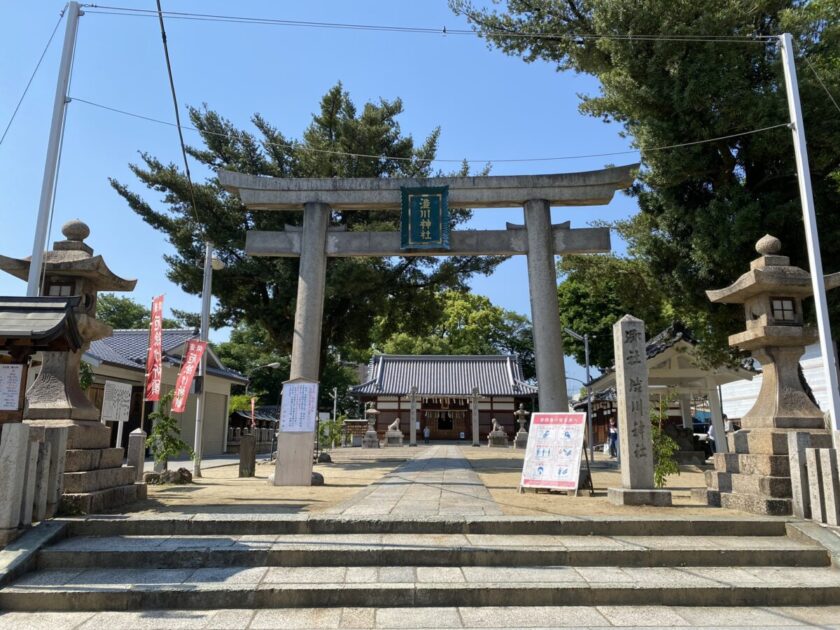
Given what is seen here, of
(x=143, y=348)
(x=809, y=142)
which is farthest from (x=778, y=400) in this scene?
(x=143, y=348)

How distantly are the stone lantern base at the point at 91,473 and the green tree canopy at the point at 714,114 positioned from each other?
10978mm

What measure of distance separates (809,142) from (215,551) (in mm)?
11708

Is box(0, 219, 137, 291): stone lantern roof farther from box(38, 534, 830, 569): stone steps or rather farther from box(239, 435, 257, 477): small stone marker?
box(239, 435, 257, 477): small stone marker

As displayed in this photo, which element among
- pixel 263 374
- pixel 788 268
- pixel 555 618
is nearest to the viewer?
pixel 555 618

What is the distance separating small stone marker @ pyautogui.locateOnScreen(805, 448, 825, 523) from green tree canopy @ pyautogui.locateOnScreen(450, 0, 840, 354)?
17.6 ft

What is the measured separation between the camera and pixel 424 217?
36.6 feet

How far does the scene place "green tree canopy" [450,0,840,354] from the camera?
34.1 feet

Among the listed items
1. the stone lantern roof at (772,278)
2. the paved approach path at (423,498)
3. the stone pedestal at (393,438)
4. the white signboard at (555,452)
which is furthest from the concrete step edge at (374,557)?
the stone pedestal at (393,438)

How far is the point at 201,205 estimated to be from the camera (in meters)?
17.4

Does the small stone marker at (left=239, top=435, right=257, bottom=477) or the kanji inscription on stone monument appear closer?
the kanji inscription on stone monument

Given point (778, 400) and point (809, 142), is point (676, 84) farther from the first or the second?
point (778, 400)

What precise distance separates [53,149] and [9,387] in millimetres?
4089

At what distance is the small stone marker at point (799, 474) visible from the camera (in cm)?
638

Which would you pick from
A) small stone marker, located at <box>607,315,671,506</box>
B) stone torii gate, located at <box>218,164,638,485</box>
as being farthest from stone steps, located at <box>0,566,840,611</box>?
stone torii gate, located at <box>218,164,638,485</box>
